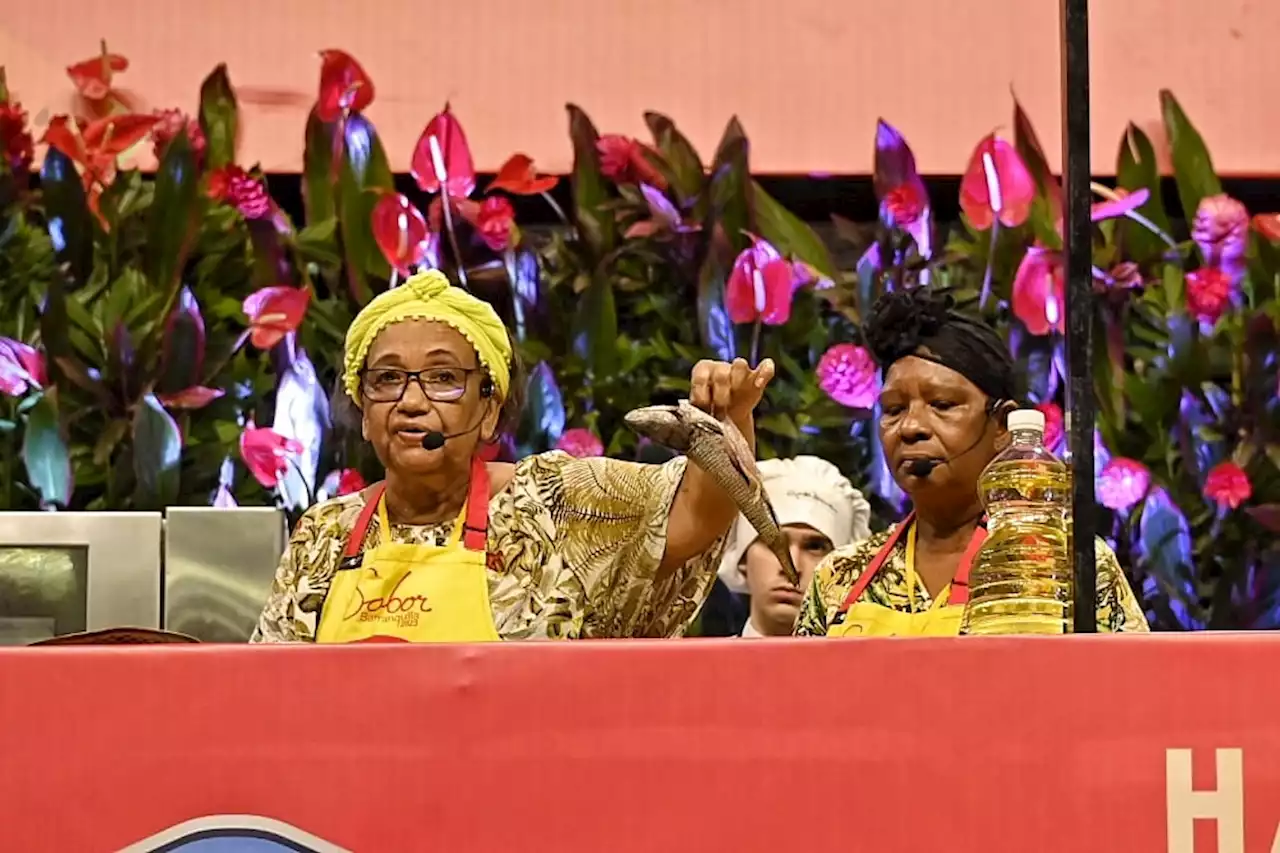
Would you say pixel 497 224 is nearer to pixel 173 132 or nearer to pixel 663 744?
pixel 173 132

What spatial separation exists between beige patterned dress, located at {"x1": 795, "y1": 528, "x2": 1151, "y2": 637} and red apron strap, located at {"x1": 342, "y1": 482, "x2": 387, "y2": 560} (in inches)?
19.0

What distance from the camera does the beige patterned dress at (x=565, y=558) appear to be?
1886 mm

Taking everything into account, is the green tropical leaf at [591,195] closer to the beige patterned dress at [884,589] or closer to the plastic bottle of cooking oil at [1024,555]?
the beige patterned dress at [884,589]

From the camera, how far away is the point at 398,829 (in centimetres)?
113

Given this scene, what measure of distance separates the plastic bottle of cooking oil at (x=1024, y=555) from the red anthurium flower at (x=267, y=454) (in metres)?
1.48

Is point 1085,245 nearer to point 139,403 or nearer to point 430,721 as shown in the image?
point 430,721

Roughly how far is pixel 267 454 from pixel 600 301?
0.52 meters

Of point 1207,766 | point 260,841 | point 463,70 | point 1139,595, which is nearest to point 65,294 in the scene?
point 463,70

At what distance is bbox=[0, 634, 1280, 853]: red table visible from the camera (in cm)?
110

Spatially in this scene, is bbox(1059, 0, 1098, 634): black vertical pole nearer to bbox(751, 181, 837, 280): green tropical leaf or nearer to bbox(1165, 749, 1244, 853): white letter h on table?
bbox(1165, 749, 1244, 853): white letter h on table

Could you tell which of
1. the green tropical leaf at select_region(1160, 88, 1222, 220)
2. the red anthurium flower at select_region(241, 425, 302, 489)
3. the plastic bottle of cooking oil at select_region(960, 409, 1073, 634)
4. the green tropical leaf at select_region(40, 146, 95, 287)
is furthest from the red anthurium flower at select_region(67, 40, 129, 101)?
the plastic bottle of cooking oil at select_region(960, 409, 1073, 634)

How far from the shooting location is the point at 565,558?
1.96 m

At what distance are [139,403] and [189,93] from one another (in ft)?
1.61

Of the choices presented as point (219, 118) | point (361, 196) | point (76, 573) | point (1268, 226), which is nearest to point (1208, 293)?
point (1268, 226)
